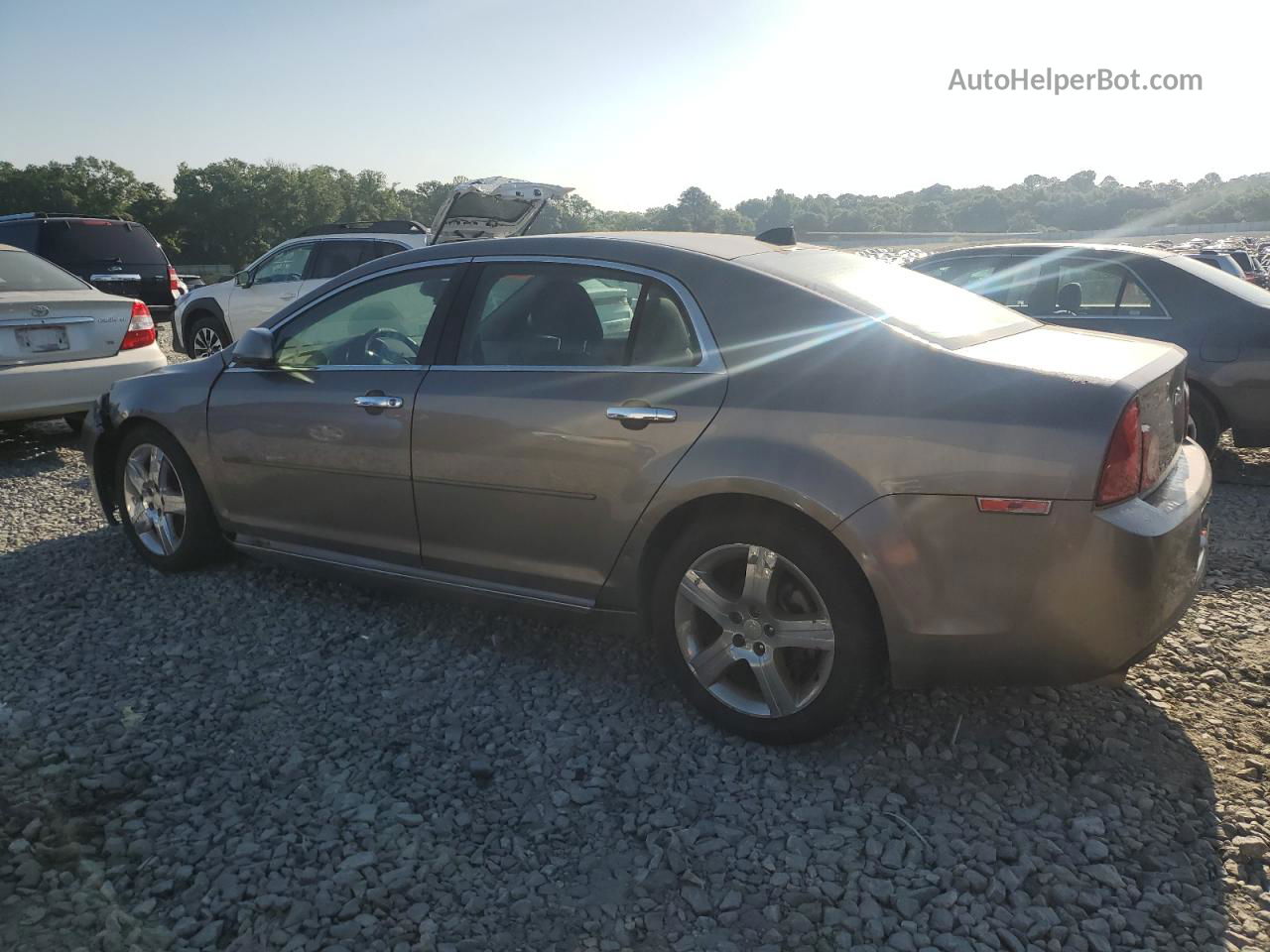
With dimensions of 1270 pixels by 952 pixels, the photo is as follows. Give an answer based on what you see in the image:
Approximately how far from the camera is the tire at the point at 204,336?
11.8 meters

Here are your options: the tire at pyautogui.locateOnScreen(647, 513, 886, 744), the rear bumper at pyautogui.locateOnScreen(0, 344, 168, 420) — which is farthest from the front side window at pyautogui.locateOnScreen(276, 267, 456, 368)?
the rear bumper at pyautogui.locateOnScreen(0, 344, 168, 420)

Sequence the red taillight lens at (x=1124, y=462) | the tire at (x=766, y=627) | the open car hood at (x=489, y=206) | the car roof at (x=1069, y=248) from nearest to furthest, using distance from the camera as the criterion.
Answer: the red taillight lens at (x=1124, y=462)
the tire at (x=766, y=627)
the car roof at (x=1069, y=248)
the open car hood at (x=489, y=206)

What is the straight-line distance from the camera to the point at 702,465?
116 inches

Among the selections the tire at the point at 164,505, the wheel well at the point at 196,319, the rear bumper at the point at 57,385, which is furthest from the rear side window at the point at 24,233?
the tire at the point at 164,505

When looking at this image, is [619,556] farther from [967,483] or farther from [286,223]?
[286,223]

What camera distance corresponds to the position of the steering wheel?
3814mm

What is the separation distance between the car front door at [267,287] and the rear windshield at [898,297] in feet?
29.1

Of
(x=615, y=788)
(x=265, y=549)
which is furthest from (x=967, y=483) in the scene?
(x=265, y=549)

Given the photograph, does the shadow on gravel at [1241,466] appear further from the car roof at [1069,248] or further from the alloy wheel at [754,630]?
the alloy wheel at [754,630]

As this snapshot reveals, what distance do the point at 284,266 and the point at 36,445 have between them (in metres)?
4.16

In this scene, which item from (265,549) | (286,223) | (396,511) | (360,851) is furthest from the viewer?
(286,223)

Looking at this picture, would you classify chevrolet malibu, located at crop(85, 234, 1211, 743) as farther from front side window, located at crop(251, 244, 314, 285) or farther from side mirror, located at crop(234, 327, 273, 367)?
front side window, located at crop(251, 244, 314, 285)

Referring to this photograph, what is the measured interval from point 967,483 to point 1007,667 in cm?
56

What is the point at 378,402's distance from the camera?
12.2 ft
